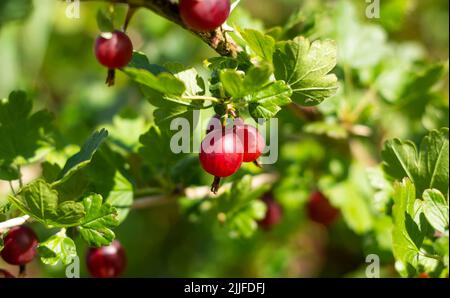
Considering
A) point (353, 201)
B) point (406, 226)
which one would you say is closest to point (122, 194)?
point (406, 226)

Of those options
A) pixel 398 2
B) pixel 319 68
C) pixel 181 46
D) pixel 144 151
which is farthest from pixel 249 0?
pixel 319 68

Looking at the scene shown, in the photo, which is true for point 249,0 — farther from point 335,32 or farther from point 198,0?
point 198,0

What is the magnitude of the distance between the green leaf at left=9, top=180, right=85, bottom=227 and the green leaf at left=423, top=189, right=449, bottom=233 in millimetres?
617

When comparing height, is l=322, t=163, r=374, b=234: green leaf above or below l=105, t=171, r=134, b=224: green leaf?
above

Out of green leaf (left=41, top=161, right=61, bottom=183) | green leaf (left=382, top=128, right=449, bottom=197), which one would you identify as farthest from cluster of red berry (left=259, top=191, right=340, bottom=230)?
green leaf (left=41, top=161, right=61, bottom=183)

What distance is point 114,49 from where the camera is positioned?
3.70 ft

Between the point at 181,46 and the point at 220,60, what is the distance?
1.31 meters

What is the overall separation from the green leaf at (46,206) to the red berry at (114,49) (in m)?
0.25

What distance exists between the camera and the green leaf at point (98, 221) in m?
1.11

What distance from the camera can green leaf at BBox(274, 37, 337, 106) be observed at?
1079 mm

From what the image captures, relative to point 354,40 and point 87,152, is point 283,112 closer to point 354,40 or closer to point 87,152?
point 354,40

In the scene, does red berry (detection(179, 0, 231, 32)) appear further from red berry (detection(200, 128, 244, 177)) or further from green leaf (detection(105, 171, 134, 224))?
green leaf (detection(105, 171, 134, 224))

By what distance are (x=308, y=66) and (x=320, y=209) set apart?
924 millimetres

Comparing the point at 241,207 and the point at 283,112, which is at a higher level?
the point at 283,112
